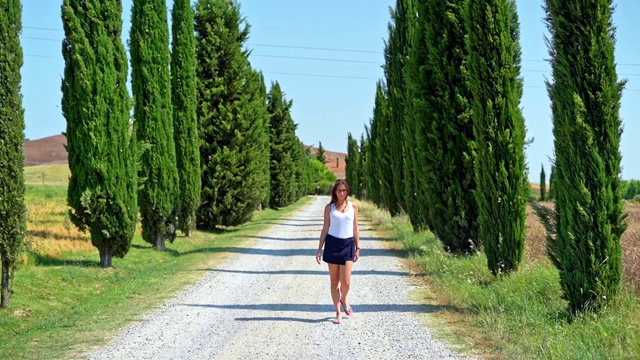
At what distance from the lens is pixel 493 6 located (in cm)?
1169

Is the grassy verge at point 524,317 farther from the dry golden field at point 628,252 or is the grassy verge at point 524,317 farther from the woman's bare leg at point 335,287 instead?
the woman's bare leg at point 335,287

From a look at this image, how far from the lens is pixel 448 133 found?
15039 mm

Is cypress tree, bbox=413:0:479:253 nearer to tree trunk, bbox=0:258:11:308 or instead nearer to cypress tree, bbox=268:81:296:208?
tree trunk, bbox=0:258:11:308

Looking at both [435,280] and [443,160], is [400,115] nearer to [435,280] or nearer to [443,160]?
[443,160]

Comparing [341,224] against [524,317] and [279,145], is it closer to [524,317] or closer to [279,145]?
[524,317]

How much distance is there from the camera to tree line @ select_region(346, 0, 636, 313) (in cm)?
766

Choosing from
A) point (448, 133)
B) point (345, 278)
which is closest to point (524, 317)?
point (345, 278)

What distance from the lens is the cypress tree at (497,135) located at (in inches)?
431

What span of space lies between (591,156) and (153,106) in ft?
44.0

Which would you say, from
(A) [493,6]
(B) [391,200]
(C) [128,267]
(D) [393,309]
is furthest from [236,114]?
(D) [393,309]

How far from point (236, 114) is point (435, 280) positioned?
53.2 feet

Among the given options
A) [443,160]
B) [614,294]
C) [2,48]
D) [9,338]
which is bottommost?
[9,338]

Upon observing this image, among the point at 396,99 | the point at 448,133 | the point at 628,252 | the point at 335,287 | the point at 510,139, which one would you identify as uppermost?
the point at 396,99

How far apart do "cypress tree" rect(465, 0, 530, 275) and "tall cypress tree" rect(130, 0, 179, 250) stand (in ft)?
32.1
